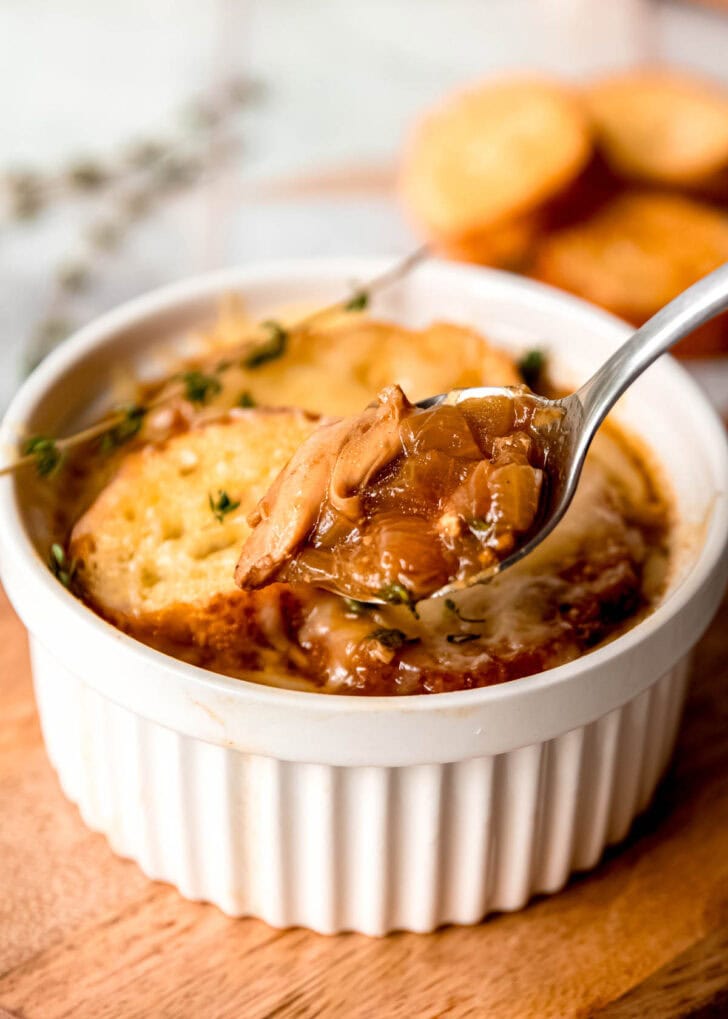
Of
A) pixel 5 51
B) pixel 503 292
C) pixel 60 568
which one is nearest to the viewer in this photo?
pixel 60 568

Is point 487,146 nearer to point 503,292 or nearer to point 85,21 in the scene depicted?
point 503,292

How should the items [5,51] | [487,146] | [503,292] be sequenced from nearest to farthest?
[503,292] < [487,146] < [5,51]

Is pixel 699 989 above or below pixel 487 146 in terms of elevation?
below

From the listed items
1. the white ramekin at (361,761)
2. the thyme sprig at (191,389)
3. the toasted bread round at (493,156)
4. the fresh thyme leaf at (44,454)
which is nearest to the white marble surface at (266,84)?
the toasted bread round at (493,156)

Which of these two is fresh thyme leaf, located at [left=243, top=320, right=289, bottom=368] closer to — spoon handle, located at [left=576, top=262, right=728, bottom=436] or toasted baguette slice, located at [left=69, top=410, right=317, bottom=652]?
toasted baguette slice, located at [left=69, top=410, right=317, bottom=652]

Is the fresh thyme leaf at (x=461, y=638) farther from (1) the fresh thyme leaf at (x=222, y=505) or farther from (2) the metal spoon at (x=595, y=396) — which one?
Result: (1) the fresh thyme leaf at (x=222, y=505)

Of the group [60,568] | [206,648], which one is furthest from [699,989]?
[60,568]

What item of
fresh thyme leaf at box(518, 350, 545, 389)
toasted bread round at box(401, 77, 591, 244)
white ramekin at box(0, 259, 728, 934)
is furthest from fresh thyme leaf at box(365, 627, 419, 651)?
toasted bread round at box(401, 77, 591, 244)
